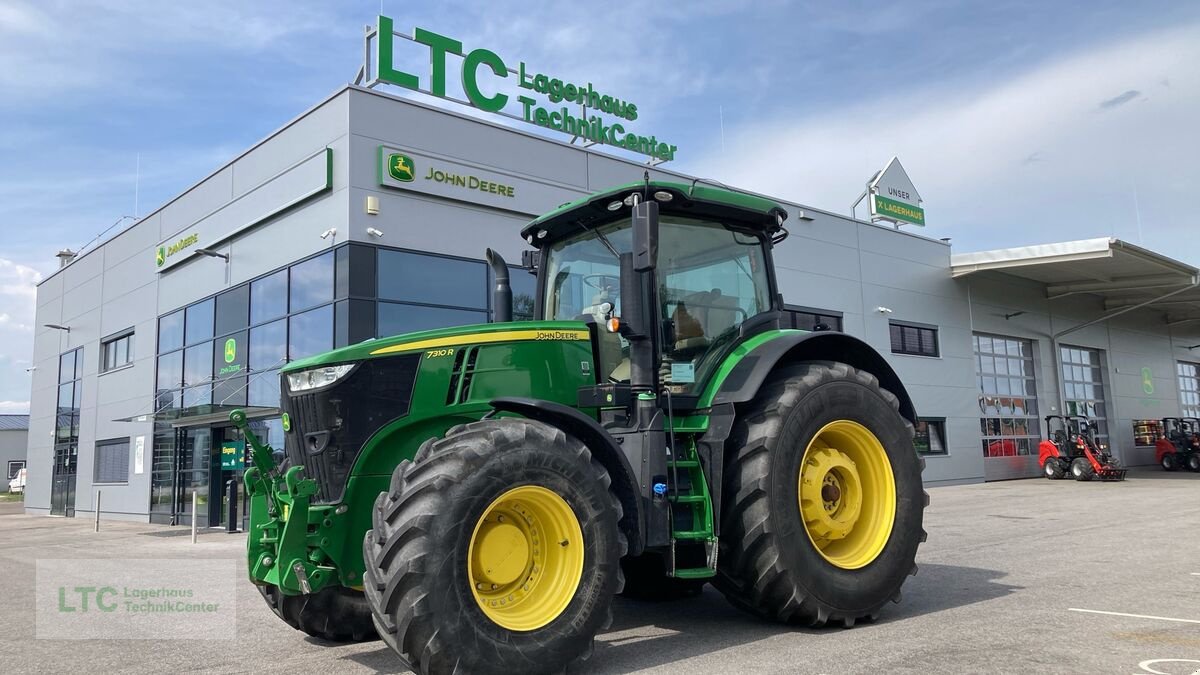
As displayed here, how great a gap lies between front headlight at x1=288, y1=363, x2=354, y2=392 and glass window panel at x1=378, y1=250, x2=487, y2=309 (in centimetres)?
1014

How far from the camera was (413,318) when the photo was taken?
15289mm

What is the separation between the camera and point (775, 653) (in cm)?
489

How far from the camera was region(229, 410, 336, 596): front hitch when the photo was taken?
4461 millimetres

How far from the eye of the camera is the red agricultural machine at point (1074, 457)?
2362 centimetres

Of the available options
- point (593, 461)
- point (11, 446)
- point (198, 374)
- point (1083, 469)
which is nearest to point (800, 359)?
point (593, 461)

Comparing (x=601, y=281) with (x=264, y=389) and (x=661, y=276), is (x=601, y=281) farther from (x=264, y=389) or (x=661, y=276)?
(x=264, y=389)

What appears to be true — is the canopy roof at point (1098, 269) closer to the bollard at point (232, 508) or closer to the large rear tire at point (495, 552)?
the bollard at point (232, 508)

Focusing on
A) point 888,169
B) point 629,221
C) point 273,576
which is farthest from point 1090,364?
point 273,576

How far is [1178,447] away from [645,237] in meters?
32.8

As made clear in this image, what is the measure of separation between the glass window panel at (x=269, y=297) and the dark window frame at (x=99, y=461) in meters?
7.47

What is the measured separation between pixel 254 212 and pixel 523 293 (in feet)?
18.7

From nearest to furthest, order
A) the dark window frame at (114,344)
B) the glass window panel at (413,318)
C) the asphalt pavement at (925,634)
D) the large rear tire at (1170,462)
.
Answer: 1. the asphalt pavement at (925,634)
2. the glass window panel at (413,318)
3. the dark window frame at (114,344)
4. the large rear tire at (1170,462)

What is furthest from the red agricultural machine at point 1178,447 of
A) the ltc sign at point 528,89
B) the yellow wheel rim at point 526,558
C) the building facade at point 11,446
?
the building facade at point 11,446

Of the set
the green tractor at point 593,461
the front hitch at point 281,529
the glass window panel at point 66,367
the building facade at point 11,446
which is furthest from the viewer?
the building facade at point 11,446
